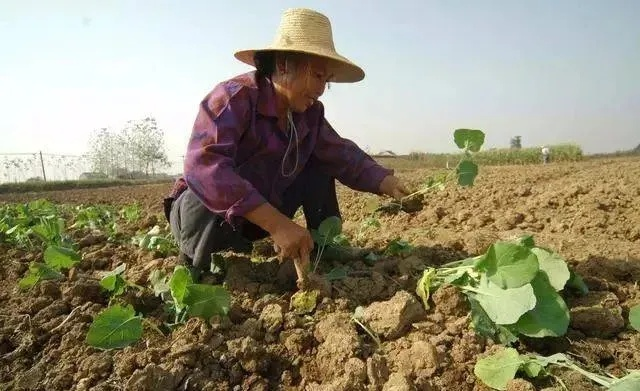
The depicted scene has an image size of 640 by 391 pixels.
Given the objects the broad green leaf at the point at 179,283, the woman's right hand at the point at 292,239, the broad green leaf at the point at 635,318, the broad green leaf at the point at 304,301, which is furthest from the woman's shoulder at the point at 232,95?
the broad green leaf at the point at 635,318

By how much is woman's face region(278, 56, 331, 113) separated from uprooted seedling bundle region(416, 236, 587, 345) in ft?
3.22

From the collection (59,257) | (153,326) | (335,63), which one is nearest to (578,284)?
(335,63)

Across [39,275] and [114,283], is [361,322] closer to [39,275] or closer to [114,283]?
[114,283]

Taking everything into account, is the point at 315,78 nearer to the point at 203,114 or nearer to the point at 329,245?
the point at 203,114

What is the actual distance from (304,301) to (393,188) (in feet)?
2.96

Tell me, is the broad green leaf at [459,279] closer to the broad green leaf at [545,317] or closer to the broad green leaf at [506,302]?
the broad green leaf at [506,302]

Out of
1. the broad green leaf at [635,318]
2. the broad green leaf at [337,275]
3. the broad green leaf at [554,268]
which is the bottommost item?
the broad green leaf at [635,318]

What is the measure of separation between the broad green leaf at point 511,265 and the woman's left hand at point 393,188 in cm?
90

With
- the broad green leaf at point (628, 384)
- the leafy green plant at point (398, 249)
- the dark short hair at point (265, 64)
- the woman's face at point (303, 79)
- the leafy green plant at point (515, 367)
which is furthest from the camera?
the leafy green plant at point (398, 249)

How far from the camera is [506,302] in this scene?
159 centimetres

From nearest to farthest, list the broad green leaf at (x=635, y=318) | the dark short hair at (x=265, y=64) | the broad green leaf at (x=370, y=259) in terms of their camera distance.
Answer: the broad green leaf at (x=635, y=318) → the dark short hair at (x=265, y=64) → the broad green leaf at (x=370, y=259)

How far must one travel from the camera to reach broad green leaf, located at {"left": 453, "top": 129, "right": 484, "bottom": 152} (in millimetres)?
2221

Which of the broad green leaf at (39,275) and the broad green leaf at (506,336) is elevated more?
the broad green leaf at (39,275)

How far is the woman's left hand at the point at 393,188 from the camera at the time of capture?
2.56 metres
